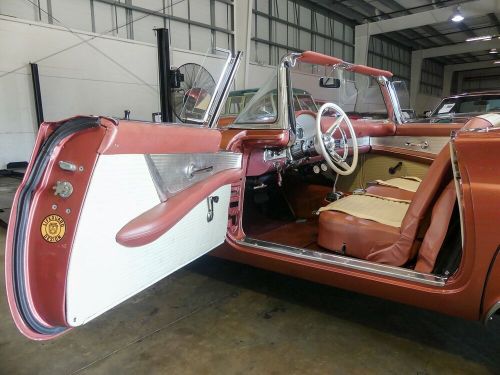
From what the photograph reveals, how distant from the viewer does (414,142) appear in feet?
10.6

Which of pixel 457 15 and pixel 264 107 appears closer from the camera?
pixel 264 107

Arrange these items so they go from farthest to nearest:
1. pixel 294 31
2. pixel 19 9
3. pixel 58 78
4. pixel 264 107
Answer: pixel 294 31 < pixel 58 78 < pixel 19 9 < pixel 264 107

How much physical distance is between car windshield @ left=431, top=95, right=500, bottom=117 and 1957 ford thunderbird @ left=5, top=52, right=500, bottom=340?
149 inches

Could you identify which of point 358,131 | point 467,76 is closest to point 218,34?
point 358,131

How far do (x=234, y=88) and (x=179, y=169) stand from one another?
755cm

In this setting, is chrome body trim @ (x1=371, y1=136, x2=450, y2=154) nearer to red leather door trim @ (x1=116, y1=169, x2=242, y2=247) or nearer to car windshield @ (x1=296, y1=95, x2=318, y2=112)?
car windshield @ (x1=296, y1=95, x2=318, y2=112)

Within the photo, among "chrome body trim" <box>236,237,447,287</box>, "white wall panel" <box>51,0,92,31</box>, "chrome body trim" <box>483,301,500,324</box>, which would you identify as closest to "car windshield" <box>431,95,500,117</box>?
"chrome body trim" <box>236,237,447,287</box>

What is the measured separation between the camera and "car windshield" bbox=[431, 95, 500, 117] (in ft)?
17.4

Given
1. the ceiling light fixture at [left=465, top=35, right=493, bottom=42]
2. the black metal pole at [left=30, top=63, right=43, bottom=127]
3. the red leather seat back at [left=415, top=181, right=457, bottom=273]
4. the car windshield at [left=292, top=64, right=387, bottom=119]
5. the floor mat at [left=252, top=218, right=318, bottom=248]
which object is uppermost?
the ceiling light fixture at [left=465, top=35, right=493, bottom=42]

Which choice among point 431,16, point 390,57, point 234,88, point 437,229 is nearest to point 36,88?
point 234,88

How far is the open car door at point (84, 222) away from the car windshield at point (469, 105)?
493 centimetres

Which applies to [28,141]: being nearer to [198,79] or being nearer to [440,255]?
[198,79]

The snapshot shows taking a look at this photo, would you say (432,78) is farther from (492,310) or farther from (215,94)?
(492,310)

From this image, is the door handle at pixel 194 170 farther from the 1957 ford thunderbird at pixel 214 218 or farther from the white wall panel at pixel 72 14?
the white wall panel at pixel 72 14
